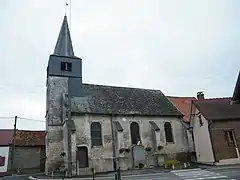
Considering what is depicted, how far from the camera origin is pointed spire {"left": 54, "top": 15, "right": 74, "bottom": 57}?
2940cm

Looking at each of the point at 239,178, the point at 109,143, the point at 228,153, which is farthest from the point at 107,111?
the point at 239,178

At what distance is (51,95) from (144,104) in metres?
11.3

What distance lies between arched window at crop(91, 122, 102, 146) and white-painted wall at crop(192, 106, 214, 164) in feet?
35.6

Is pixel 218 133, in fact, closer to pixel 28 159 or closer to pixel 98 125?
pixel 98 125

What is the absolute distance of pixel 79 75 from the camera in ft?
94.2

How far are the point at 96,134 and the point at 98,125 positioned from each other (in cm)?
99

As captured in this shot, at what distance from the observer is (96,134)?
25.3 meters

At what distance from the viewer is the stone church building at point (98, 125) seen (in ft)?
78.7

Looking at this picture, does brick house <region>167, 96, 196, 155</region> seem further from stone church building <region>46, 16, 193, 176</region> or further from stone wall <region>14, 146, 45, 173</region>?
stone wall <region>14, 146, 45, 173</region>

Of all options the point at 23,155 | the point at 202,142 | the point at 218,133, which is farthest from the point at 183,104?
the point at 23,155

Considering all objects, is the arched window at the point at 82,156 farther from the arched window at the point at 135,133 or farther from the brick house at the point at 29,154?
the brick house at the point at 29,154

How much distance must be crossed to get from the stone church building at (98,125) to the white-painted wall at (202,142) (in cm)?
205

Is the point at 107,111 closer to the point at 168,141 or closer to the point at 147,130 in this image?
the point at 147,130

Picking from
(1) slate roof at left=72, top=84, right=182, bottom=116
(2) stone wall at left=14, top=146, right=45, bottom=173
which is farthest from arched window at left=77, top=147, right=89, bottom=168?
(2) stone wall at left=14, top=146, right=45, bottom=173
